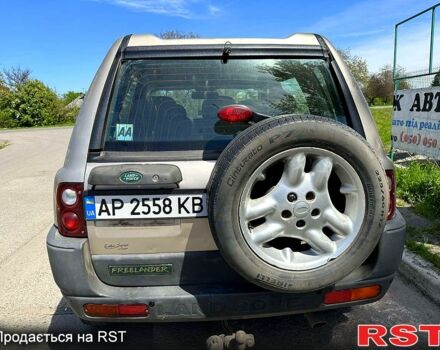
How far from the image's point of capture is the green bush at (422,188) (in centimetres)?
523

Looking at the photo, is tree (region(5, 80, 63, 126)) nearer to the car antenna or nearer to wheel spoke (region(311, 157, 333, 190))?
the car antenna

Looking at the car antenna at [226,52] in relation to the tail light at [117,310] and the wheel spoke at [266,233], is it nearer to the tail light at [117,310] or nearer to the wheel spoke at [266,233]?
the wheel spoke at [266,233]

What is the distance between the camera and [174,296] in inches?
85.4

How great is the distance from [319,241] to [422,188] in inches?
173

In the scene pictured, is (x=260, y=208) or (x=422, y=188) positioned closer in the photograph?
(x=260, y=208)

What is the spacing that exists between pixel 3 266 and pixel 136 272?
2.89m

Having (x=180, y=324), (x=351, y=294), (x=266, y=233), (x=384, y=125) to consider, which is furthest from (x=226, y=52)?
(x=384, y=125)

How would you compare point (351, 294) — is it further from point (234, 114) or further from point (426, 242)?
point (426, 242)

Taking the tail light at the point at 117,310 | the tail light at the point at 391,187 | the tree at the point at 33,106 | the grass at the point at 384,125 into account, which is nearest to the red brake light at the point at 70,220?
the tail light at the point at 117,310

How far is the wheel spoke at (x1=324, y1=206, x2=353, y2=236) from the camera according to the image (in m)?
2.08

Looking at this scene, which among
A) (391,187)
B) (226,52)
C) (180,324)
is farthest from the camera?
(180,324)

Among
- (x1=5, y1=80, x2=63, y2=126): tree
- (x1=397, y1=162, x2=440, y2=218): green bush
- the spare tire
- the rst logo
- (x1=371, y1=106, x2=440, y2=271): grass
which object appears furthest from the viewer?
(x1=5, y1=80, x2=63, y2=126): tree

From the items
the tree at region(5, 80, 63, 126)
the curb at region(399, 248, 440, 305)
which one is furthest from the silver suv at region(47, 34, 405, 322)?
the tree at region(5, 80, 63, 126)

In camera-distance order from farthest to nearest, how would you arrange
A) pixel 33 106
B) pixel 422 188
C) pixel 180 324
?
pixel 33 106
pixel 422 188
pixel 180 324
